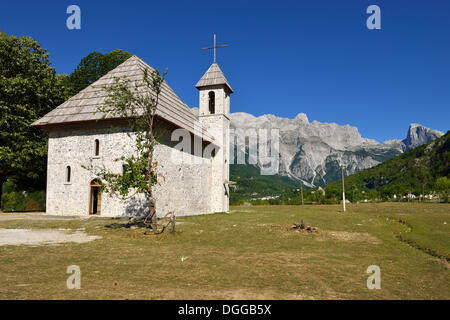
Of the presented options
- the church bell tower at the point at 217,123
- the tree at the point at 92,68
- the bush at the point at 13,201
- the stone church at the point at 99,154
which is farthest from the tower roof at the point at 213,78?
the bush at the point at 13,201

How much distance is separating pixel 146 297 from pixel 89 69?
1297 inches

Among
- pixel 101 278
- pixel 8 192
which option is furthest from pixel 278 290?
pixel 8 192

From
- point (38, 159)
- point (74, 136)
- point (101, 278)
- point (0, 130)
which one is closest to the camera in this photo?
point (101, 278)

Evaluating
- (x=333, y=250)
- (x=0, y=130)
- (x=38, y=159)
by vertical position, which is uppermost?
(x=0, y=130)

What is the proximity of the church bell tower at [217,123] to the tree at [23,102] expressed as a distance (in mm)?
13224

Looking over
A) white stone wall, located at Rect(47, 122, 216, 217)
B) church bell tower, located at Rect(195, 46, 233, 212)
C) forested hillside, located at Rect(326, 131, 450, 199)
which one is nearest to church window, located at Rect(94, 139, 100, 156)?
white stone wall, located at Rect(47, 122, 216, 217)

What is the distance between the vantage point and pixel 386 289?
5.36m

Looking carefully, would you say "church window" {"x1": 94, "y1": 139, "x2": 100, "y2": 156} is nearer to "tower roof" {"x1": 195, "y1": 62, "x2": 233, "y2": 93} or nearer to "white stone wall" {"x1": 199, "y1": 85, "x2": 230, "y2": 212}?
"white stone wall" {"x1": 199, "y1": 85, "x2": 230, "y2": 212}

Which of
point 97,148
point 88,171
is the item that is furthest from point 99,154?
point 88,171

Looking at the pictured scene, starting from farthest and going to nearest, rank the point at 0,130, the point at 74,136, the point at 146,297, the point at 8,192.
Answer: the point at 8,192 < the point at 0,130 < the point at 74,136 < the point at 146,297

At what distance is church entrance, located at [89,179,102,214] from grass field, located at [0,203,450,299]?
26.7ft

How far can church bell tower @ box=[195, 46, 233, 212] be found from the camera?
2884 cm

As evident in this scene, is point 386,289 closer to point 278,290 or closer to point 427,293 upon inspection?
point 427,293

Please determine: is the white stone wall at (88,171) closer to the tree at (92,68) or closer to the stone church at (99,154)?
the stone church at (99,154)
